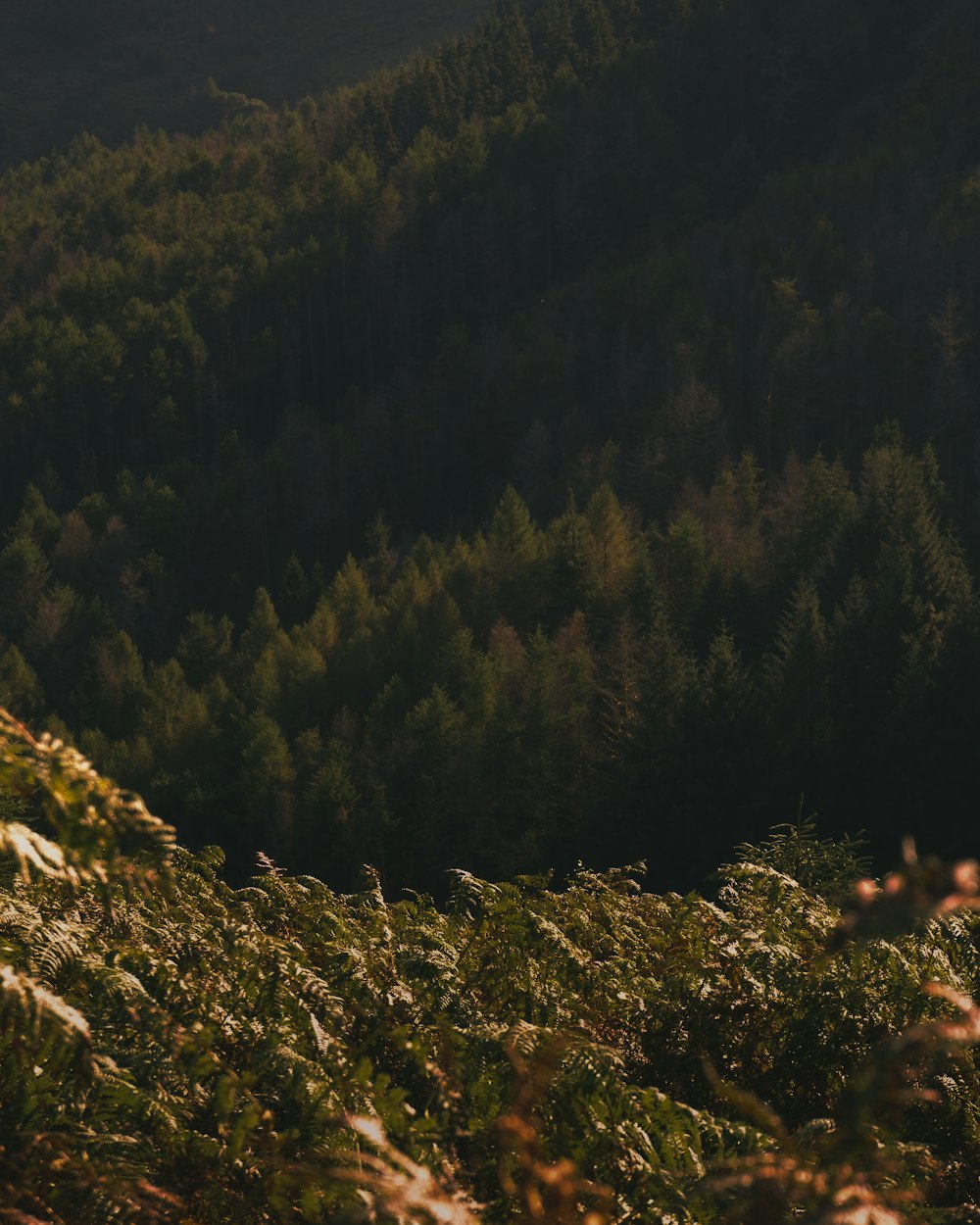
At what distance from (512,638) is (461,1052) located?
169 feet

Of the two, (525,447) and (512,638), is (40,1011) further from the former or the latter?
(525,447)

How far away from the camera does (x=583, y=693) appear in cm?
5012

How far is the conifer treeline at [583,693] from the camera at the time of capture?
4059cm

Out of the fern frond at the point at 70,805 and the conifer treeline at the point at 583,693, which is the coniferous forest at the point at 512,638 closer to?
the fern frond at the point at 70,805

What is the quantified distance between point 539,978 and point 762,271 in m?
104

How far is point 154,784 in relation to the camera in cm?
5397

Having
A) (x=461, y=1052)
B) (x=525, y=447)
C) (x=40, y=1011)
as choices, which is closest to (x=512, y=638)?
(x=525, y=447)

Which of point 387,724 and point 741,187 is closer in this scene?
point 387,724

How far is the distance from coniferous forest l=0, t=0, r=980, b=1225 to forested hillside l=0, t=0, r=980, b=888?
1.02 feet

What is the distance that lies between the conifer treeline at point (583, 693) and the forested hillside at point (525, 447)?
0.58 ft

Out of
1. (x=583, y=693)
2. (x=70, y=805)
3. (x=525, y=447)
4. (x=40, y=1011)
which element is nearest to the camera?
(x=40, y=1011)

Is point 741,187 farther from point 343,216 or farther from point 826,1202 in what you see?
point 826,1202

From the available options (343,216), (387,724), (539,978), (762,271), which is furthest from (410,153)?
(539,978)

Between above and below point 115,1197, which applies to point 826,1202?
above
